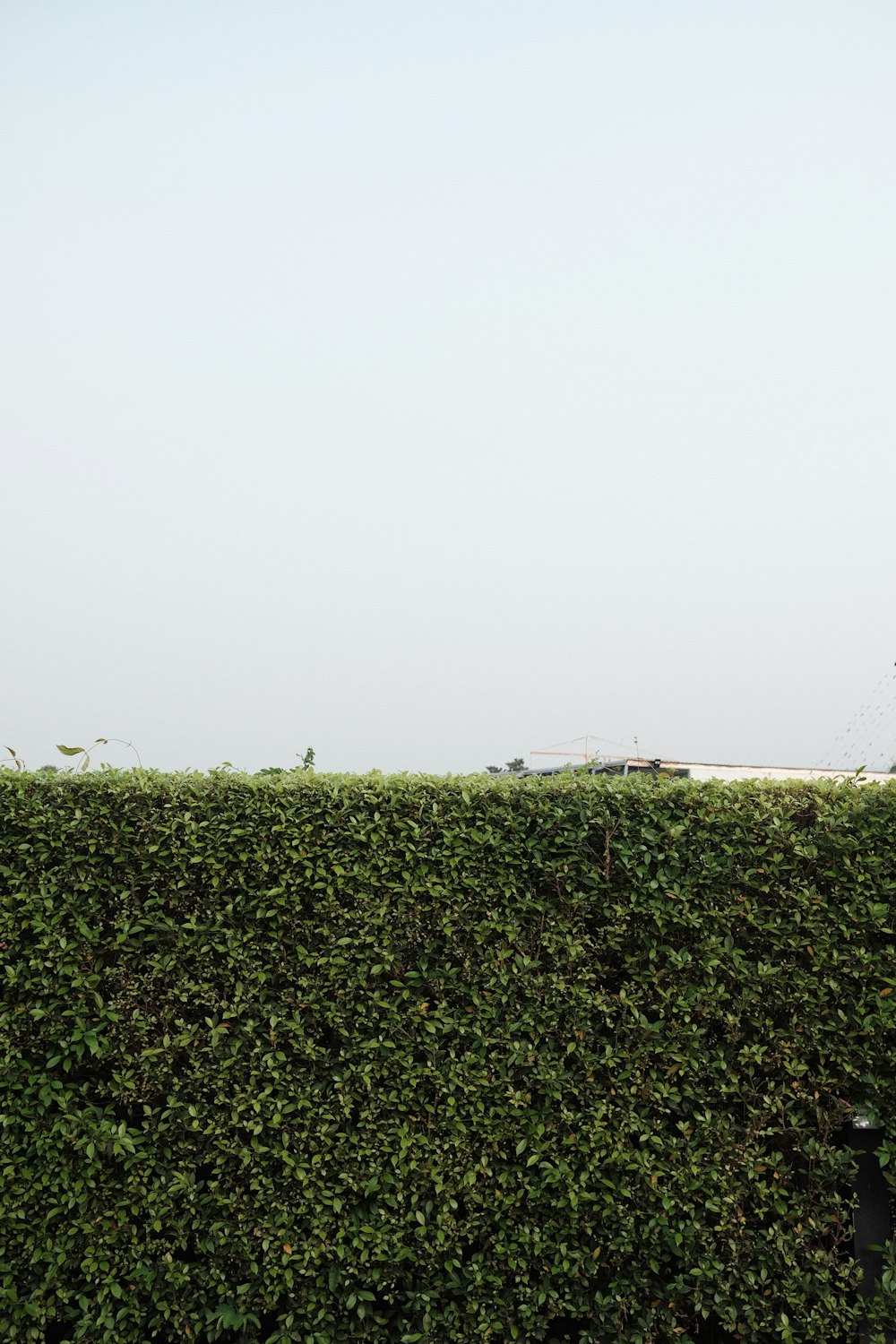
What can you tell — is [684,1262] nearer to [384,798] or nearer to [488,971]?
[488,971]

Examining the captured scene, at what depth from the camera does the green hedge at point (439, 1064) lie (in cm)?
414

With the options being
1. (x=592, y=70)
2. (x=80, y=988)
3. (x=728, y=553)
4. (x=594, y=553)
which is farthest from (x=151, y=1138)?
(x=592, y=70)

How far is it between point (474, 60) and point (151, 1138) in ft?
42.2

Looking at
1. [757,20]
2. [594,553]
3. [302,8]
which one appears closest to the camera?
[757,20]

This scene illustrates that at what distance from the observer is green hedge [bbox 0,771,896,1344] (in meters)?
4.14

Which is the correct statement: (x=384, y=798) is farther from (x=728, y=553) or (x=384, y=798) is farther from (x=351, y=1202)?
→ (x=728, y=553)

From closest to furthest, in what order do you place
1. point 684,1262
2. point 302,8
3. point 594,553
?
point 684,1262 → point 302,8 → point 594,553

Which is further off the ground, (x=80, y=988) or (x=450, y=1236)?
(x=80, y=988)

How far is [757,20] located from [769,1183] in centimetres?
1216

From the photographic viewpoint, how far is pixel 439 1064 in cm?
421

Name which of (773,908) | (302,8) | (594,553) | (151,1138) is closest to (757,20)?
(302,8)

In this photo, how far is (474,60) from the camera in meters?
12.0

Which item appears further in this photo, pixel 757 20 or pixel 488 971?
pixel 757 20

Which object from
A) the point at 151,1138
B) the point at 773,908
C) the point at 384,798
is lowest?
the point at 151,1138
